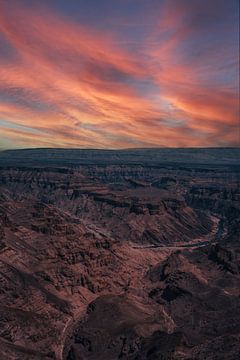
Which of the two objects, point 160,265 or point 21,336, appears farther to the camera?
point 160,265

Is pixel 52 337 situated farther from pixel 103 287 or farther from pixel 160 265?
pixel 160 265

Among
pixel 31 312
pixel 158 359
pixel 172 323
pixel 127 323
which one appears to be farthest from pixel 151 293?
pixel 158 359

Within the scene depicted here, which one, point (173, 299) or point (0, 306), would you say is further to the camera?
point (173, 299)

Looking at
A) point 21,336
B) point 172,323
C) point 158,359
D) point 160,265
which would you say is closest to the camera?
point 158,359

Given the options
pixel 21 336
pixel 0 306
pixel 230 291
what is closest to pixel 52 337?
pixel 21 336

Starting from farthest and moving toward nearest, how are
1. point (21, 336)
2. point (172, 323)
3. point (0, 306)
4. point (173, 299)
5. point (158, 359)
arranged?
point (173, 299)
point (172, 323)
point (0, 306)
point (21, 336)
point (158, 359)

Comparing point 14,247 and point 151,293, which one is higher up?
point 14,247

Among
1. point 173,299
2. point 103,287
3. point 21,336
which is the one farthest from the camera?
point 103,287

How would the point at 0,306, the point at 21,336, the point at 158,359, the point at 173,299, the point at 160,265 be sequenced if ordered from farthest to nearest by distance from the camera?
the point at 160,265
the point at 173,299
the point at 0,306
the point at 21,336
the point at 158,359

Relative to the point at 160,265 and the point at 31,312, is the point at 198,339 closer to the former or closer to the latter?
the point at 31,312
